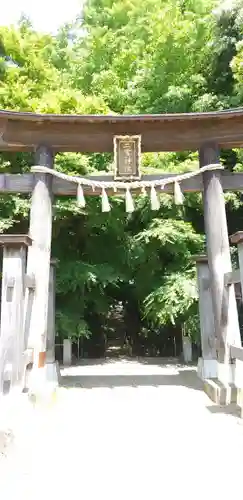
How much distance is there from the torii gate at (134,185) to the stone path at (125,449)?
102cm

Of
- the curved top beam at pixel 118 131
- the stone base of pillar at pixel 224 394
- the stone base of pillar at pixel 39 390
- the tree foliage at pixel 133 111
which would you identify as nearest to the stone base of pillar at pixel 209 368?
the stone base of pillar at pixel 224 394

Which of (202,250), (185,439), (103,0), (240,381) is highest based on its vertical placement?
(103,0)

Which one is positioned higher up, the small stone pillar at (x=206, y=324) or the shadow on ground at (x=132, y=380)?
the small stone pillar at (x=206, y=324)

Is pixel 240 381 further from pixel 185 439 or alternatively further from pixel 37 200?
pixel 37 200

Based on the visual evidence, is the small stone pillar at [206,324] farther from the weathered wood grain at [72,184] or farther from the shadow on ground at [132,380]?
the weathered wood grain at [72,184]

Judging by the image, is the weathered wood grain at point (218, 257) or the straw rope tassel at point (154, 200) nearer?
the weathered wood grain at point (218, 257)

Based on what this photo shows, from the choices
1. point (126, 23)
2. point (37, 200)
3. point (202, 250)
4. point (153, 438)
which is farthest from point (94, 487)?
point (126, 23)

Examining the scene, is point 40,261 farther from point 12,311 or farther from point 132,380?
point 132,380

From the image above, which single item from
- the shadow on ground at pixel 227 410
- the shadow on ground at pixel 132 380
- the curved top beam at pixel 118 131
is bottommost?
the shadow on ground at pixel 227 410

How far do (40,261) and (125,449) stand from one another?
3477 mm

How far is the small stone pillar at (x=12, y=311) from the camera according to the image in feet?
15.7

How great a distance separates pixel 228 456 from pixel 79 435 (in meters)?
1.59

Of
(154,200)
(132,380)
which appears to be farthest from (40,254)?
(132,380)

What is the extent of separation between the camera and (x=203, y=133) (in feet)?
23.4
